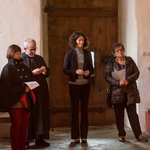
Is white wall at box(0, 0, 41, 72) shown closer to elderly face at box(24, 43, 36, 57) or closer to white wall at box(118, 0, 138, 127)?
elderly face at box(24, 43, 36, 57)

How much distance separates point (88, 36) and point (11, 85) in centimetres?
262

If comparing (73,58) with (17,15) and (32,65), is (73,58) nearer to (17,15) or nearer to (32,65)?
(32,65)

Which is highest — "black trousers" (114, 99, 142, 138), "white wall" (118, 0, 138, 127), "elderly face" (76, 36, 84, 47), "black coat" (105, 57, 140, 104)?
"white wall" (118, 0, 138, 127)

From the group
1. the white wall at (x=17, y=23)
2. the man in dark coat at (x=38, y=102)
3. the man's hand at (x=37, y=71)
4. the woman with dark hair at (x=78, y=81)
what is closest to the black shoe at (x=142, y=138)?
the woman with dark hair at (x=78, y=81)

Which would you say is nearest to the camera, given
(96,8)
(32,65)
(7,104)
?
(7,104)

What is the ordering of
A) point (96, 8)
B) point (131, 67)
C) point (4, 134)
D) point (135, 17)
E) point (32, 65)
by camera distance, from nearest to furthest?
point (32, 65) < point (131, 67) < point (4, 134) < point (135, 17) < point (96, 8)

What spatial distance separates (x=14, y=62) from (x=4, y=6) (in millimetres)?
1744

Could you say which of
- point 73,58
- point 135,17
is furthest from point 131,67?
point 135,17

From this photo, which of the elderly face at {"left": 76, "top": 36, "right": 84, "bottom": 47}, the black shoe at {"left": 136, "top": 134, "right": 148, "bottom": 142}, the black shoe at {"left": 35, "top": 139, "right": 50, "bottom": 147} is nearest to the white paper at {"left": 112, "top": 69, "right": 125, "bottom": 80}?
the elderly face at {"left": 76, "top": 36, "right": 84, "bottom": 47}

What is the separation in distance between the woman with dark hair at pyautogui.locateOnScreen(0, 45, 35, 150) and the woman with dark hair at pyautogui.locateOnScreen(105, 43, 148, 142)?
4.31 feet

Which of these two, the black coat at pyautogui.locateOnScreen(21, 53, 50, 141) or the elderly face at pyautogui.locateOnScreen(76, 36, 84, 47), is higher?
the elderly face at pyautogui.locateOnScreen(76, 36, 84, 47)

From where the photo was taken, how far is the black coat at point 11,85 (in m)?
2.86

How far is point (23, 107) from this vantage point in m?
2.93

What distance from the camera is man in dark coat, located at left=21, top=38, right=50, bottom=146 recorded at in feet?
11.6
